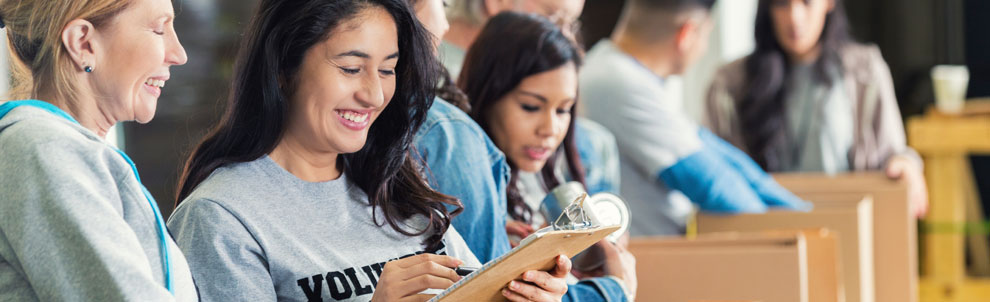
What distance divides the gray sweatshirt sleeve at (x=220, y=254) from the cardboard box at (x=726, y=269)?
0.80m

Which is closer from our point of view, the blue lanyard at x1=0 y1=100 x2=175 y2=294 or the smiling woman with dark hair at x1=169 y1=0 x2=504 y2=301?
the blue lanyard at x1=0 y1=100 x2=175 y2=294

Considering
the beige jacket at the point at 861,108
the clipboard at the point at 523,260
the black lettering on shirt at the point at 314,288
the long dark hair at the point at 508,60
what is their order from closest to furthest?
1. the clipboard at the point at 523,260
2. the black lettering on shirt at the point at 314,288
3. the long dark hair at the point at 508,60
4. the beige jacket at the point at 861,108

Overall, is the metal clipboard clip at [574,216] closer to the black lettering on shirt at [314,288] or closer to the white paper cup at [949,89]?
the black lettering on shirt at [314,288]

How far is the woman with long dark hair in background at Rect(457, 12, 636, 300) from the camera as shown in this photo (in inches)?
65.7

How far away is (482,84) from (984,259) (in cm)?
312

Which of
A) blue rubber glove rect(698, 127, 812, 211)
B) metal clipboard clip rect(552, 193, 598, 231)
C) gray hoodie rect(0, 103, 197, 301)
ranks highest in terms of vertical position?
gray hoodie rect(0, 103, 197, 301)

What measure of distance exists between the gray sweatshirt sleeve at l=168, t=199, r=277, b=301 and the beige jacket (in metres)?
2.77

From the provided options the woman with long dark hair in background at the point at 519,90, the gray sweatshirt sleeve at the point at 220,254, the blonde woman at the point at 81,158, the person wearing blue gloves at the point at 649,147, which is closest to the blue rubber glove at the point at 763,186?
the person wearing blue gloves at the point at 649,147

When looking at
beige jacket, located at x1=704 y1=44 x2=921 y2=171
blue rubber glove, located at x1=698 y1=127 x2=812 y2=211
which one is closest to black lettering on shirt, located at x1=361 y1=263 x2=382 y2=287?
blue rubber glove, located at x1=698 y1=127 x2=812 y2=211

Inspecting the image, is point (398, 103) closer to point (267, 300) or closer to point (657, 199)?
point (267, 300)

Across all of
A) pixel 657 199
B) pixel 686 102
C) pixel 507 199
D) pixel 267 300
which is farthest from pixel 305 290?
pixel 686 102

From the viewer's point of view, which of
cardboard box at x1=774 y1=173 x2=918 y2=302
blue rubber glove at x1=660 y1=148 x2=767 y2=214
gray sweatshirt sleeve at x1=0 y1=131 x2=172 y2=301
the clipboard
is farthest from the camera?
cardboard box at x1=774 y1=173 x2=918 y2=302

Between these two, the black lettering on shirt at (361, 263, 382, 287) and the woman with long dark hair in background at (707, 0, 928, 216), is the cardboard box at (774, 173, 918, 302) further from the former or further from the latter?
the black lettering on shirt at (361, 263, 382, 287)

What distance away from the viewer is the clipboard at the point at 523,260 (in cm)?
103
